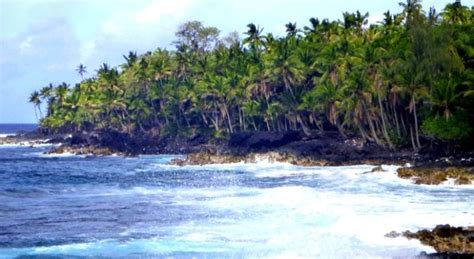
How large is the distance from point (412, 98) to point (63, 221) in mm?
32984

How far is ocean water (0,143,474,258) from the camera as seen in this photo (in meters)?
23.7

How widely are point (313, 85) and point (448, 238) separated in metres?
50.6

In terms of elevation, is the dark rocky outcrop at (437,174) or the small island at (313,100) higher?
the small island at (313,100)

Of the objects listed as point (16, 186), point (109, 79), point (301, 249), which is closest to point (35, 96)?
point (109, 79)

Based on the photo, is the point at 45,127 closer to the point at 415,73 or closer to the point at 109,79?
the point at 109,79

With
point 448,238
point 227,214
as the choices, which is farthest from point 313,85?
point 448,238

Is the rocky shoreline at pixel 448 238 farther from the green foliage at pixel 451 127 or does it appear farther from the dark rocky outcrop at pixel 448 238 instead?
the green foliage at pixel 451 127

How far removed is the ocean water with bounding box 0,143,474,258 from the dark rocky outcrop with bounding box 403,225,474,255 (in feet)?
1.77

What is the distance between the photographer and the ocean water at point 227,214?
23.7 m

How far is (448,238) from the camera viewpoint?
22.3m

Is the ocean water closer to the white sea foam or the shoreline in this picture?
the white sea foam

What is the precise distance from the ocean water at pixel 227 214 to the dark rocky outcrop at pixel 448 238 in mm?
539

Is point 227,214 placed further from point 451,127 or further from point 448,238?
point 451,127

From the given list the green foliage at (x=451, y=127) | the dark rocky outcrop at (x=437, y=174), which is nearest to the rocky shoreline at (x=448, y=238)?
the dark rocky outcrop at (x=437, y=174)
